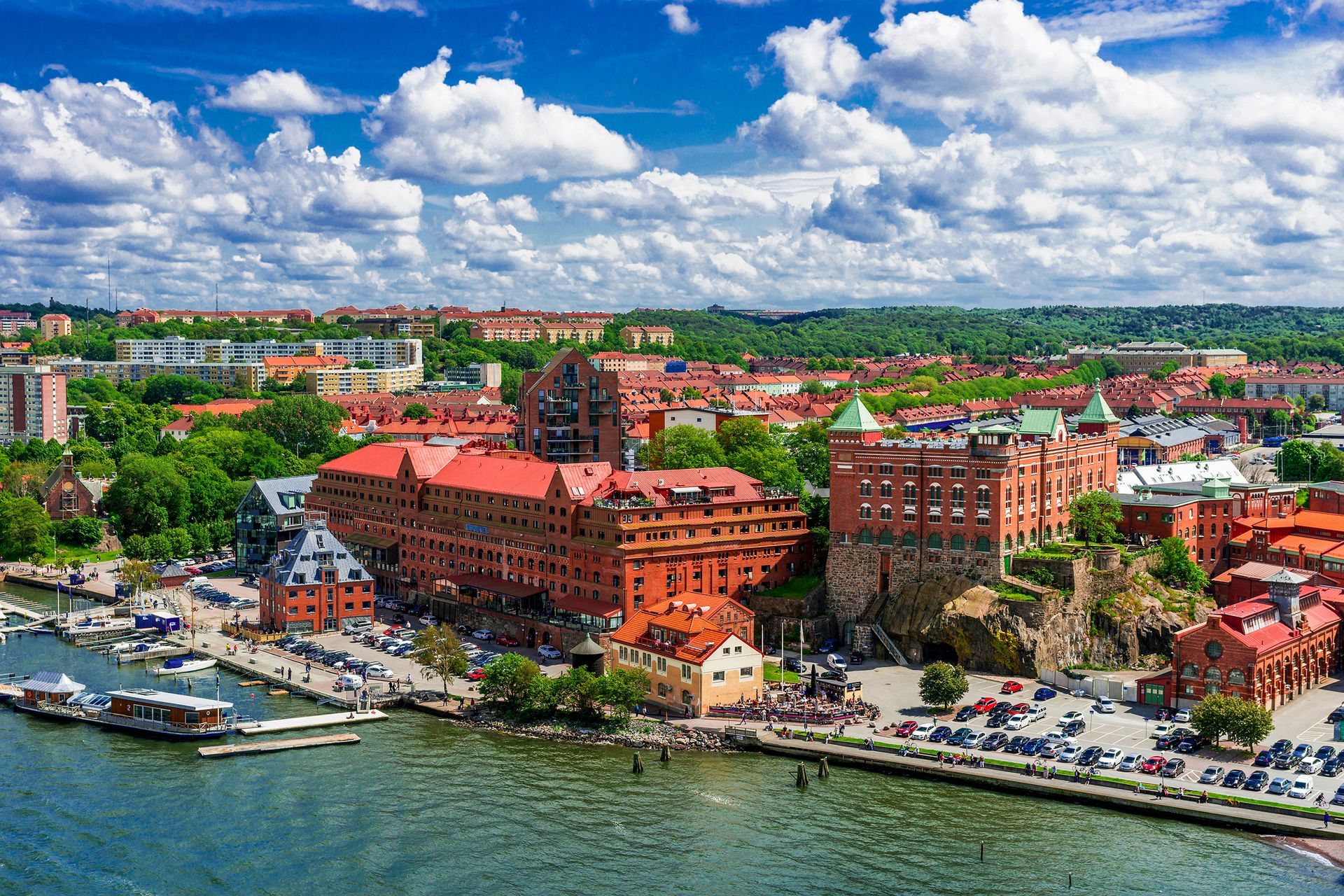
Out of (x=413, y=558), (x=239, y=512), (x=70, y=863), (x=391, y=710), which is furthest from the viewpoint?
(x=239, y=512)

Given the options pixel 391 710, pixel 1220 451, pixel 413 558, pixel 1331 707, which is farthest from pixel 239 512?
pixel 1220 451

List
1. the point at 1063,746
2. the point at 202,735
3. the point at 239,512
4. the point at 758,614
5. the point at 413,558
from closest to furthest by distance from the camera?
the point at 1063,746 → the point at 202,735 → the point at 758,614 → the point at 413,558 → the point at 239,512

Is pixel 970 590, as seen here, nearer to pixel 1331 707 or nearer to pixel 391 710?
pixel 1331 707

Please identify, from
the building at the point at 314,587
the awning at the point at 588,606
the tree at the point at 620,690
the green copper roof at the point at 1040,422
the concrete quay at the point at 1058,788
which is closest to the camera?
the concrete quay at the point at 1058,788

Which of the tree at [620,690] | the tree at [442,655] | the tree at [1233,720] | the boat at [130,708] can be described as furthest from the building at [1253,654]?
the boat at [130,708]

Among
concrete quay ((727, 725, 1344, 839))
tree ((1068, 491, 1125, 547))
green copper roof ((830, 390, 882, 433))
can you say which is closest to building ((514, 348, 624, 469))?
green copper roof ((830, 390, 882, 433))

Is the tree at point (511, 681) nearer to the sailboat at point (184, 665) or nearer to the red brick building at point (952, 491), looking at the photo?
the sailboat at point (184, 665)

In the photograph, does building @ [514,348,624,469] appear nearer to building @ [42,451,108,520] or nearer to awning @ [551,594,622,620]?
awning @ [551,594,622,620]
